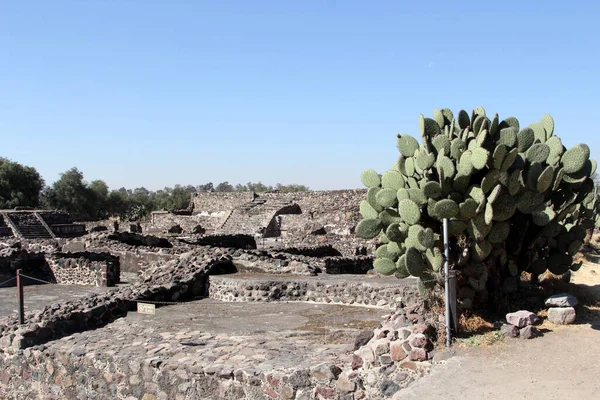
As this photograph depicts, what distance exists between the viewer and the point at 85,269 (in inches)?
663

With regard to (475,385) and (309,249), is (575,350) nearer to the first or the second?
(475,385)

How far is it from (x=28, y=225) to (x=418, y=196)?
28.5 meters

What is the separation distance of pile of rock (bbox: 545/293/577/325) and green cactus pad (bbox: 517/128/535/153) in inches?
83.0

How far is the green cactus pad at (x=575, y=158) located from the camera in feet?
27.2

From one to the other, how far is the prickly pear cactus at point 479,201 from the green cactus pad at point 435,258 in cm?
1

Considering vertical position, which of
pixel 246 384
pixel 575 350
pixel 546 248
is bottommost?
pixel 246 384

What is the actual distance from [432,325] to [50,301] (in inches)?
404

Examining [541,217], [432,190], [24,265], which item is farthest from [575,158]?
[24,265]

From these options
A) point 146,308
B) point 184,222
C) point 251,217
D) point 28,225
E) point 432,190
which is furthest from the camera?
point 184,222

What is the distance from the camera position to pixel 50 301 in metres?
13.9

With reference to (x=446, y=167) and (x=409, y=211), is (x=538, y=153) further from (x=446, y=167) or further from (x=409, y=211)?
(x=409, y=211)

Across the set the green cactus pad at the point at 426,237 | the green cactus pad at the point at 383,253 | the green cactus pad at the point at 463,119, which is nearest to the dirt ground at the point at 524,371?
the green cactus pad at the point at 426,237

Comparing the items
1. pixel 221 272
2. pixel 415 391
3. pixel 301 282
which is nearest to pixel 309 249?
pixel 221 272

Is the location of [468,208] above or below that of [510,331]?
above
